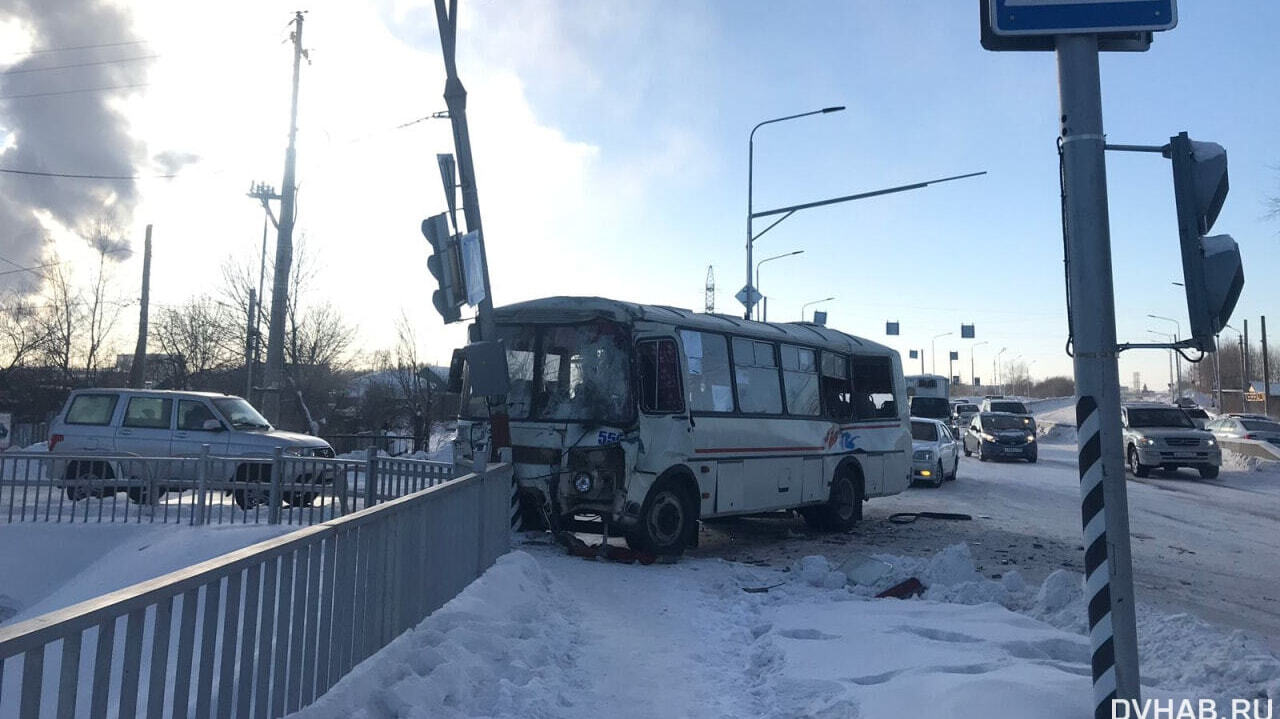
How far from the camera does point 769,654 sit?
675 centimetres

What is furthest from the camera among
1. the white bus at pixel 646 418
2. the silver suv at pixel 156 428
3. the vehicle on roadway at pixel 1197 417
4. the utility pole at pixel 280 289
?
the vehicle on roadway at pixel 1197 417

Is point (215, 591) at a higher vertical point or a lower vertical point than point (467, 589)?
higher

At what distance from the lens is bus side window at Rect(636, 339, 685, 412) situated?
34.2 ft

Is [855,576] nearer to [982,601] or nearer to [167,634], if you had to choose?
[982,601]

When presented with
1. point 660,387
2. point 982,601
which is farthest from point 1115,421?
point 660,387

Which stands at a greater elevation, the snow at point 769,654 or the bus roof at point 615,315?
the bus roof at point 615,315

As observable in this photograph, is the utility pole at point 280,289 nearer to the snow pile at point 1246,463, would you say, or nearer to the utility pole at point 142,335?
the utility pole at point 142,335

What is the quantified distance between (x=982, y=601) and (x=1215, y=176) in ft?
15.4

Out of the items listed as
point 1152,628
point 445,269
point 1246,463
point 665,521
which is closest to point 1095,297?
point 1152,628

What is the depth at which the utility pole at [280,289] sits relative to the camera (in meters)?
21.9

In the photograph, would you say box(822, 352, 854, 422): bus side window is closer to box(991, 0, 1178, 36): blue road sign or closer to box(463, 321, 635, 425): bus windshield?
box(463, 321, 635, 425): bus windshield

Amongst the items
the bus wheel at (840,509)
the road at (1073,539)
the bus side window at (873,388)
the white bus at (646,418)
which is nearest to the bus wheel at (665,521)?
the white bus at (646,418)

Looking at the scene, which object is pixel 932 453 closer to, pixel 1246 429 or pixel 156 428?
pixel 156 428

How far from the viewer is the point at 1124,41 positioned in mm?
5176
